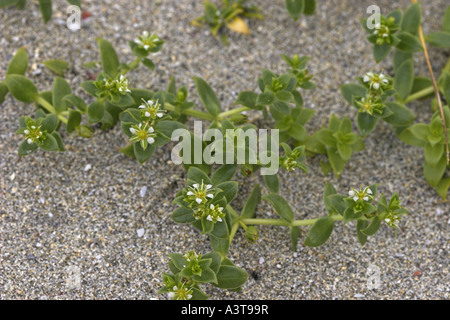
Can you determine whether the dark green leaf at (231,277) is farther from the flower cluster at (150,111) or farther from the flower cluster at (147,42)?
the flower cluster at (147,42)

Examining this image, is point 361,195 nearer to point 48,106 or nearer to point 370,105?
point 370,105

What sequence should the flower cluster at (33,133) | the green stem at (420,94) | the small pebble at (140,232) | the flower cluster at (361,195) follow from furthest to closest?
1. the green stem at (420,94)
2. the small pebble at (140,232)
3. the flower cluster at (33,133)
4. the flower cluster at (361,195)

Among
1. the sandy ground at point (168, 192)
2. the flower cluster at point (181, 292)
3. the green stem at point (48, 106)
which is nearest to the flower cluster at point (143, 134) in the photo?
the sandy ground at point (168, 192)

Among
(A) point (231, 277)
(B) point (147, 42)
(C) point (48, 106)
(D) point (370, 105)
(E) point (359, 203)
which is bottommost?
(A) point (231, 277)

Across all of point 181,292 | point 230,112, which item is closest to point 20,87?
point 230,112

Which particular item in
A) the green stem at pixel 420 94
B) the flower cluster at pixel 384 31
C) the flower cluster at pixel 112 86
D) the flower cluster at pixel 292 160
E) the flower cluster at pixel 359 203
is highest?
the flower cluster at pixel 384 31

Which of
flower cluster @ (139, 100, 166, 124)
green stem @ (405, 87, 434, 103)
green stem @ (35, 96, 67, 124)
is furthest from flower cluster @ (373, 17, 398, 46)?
green stem @ (35, 96, 67, 124)

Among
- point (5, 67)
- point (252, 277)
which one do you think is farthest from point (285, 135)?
point (5, 67)
